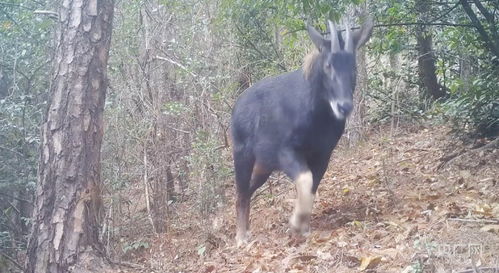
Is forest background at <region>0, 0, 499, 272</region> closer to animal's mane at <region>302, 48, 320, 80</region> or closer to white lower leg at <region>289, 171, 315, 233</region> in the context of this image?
animal's mane at <region>302, 48, 320, 80</region>

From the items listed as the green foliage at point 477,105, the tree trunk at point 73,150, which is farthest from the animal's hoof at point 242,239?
the green foliage at point 477,105

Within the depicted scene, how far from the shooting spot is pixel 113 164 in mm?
8797

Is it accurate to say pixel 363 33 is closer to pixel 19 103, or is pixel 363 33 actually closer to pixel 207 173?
pixel 207 173

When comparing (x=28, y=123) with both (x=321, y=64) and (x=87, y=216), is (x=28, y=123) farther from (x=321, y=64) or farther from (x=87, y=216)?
(x=321, y=64)

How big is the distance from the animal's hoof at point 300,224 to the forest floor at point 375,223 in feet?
0.26

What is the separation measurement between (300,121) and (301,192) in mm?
855

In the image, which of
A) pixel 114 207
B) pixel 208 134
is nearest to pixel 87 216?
pixel 114 207

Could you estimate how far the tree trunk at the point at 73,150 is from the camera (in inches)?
254

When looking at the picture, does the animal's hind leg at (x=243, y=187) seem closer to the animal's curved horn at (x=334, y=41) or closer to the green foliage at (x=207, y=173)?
the green foliage at (x=207, y=173)

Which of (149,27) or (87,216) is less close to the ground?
(149,27)

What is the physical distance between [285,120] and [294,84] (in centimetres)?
45

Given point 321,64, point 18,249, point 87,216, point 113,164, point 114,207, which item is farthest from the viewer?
point 18,249

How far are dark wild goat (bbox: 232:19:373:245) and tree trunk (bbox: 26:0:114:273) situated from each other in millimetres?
1824

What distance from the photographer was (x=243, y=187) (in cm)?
801
